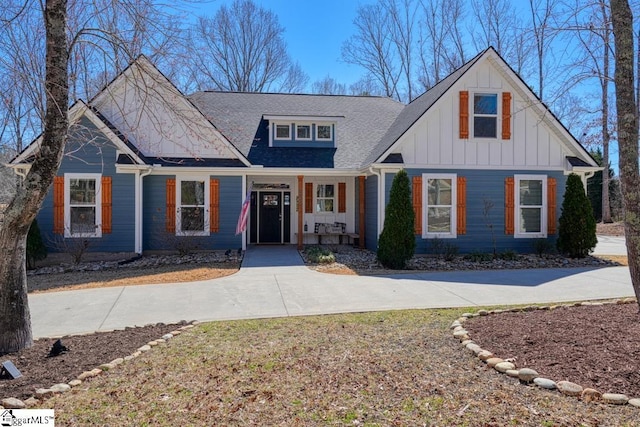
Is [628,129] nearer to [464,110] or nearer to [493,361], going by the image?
[493,361]

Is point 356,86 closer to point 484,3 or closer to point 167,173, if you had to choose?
point 484,3

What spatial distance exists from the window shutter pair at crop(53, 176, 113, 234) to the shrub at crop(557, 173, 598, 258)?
12.7 m

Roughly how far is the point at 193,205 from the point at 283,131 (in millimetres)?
4281

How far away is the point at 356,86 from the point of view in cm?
3312

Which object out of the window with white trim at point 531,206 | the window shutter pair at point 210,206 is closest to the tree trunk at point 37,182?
the window shutter pair at point 210,206

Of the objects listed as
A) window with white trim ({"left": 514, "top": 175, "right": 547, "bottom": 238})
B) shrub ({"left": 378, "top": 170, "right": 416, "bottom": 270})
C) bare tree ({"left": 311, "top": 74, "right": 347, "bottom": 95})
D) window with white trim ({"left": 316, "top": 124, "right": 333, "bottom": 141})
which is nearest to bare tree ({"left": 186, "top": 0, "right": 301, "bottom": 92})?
bare tree ({"left": 311, "top": 74, "right": 347, "bottom": 95})

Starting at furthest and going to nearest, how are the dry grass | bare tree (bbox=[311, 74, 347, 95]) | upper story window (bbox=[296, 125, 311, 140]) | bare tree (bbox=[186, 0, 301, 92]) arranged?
bare tree (bbox=[311, 74, 347, 95]), bare tree (bbox=[186, 0, 301, 92]), upper story window (bbox=[296, 125, 311, 140]), the dry grass

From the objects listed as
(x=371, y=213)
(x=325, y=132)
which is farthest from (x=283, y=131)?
(x=371, y=213)

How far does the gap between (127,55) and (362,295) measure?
16.7ft

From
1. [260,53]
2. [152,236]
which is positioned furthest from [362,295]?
[260,53]

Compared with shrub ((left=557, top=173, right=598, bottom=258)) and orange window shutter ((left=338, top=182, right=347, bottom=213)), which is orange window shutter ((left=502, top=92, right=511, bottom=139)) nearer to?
shrub ((left=557, top=173, right=598, bottom=258))

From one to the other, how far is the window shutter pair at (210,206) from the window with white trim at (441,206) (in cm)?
616

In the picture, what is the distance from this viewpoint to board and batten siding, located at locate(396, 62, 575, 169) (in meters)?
12.2

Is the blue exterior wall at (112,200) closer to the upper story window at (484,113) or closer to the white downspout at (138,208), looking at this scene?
the white downspout at (138,208)
